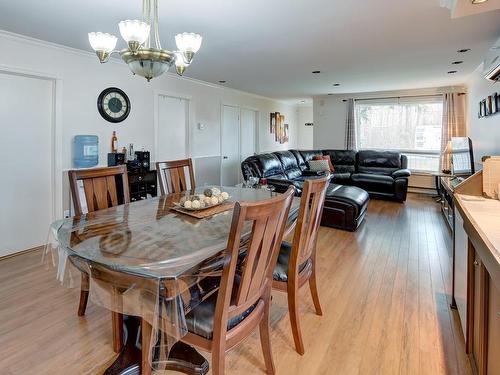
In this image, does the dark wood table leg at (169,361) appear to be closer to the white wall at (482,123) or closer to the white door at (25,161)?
the white door at (25,161)

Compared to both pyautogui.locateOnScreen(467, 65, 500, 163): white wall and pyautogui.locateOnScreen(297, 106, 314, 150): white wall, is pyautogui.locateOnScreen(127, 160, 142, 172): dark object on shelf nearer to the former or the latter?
pyautogui.locateOnScreen(467, 65, 500, 163): white wall

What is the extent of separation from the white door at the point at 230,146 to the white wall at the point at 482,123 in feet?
14.4

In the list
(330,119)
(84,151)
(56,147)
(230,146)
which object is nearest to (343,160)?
(330,119)

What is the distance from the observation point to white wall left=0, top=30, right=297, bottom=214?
11.0 feet

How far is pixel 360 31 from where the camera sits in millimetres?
3145

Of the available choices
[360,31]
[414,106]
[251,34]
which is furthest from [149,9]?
[414,106]

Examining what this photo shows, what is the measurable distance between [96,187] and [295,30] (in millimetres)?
2366

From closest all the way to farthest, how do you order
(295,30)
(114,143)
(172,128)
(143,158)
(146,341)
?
1. (146,341)
2. (295,30)
3. (114,143)
4. (143,158)
5. (172,128)

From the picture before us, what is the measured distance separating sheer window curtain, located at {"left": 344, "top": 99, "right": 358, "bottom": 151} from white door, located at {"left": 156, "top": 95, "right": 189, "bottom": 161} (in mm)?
4251

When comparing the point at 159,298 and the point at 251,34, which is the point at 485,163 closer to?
the point at 159,298

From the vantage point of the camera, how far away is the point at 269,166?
18.7 ft

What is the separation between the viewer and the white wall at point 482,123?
3482 millimetres

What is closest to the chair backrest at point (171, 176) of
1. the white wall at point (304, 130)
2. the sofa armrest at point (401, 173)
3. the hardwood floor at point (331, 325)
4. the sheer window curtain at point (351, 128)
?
the hardwood floor at point (331, 325)

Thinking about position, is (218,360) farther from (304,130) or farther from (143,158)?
(304,130)
